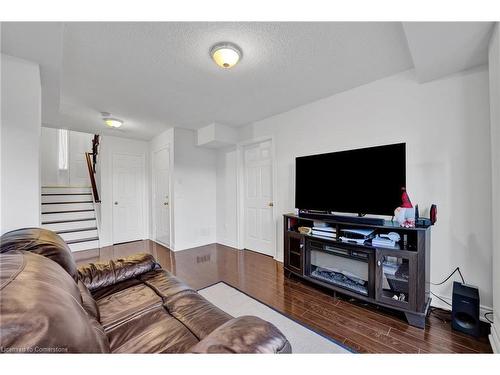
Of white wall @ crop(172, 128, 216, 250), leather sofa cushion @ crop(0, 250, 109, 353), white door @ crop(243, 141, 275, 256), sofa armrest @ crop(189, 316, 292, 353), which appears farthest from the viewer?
white wall @ crop(172, 128, 216, 250)

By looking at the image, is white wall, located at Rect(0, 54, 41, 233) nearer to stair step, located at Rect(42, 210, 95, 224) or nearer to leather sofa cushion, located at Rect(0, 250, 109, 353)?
leather sofa cushion, located at Rect(0, 250, 109, 353)

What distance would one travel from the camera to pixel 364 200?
2.09 meters

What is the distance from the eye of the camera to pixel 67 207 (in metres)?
4.24

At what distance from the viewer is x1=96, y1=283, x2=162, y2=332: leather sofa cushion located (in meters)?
1.20

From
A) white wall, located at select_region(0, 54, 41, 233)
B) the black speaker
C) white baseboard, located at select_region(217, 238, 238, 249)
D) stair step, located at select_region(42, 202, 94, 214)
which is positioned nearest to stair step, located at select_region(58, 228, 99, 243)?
stair step, located at select_region(42, 202, 94, 214)

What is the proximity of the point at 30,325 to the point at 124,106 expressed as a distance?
3176mm

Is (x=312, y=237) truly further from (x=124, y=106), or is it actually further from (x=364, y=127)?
(x=124, y=106)

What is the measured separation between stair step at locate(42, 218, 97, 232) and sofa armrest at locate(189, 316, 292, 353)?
4.59 metres

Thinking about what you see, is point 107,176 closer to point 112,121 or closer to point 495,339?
point 112,121

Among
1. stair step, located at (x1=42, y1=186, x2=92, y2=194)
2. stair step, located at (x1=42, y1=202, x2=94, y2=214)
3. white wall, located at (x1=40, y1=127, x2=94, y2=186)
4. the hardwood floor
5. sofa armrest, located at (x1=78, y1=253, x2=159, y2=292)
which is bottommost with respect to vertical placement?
the hardwood floor
